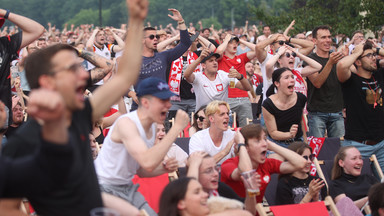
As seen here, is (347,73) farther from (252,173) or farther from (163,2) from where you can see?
(163,2)

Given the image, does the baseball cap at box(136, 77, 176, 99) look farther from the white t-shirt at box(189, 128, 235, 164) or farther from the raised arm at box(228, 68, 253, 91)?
the raised arm at box(228, 68, 253, 91)

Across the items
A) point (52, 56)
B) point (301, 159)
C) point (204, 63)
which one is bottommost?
point (301, 159)

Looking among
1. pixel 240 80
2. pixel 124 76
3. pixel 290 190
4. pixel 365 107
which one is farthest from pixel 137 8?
pixel 240 80

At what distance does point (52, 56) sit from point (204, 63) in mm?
6898

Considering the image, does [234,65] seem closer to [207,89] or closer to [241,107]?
[241,107]

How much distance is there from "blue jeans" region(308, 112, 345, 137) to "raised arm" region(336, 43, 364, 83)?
919 mm

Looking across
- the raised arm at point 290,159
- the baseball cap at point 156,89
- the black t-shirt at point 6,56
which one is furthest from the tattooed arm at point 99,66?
the raised arm at point 290,159

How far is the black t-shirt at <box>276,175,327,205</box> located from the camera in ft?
21.0

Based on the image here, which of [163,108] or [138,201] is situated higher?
[163,108]

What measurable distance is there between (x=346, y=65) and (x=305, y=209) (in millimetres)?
2483

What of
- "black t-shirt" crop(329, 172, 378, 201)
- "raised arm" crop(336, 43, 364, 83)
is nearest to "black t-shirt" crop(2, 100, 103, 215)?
"black t-shirt" crop(329, 172, 378, 201)

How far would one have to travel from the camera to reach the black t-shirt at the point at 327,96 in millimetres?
8680

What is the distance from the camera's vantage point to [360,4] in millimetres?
18531

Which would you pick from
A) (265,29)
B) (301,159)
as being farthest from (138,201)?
(265,29)
